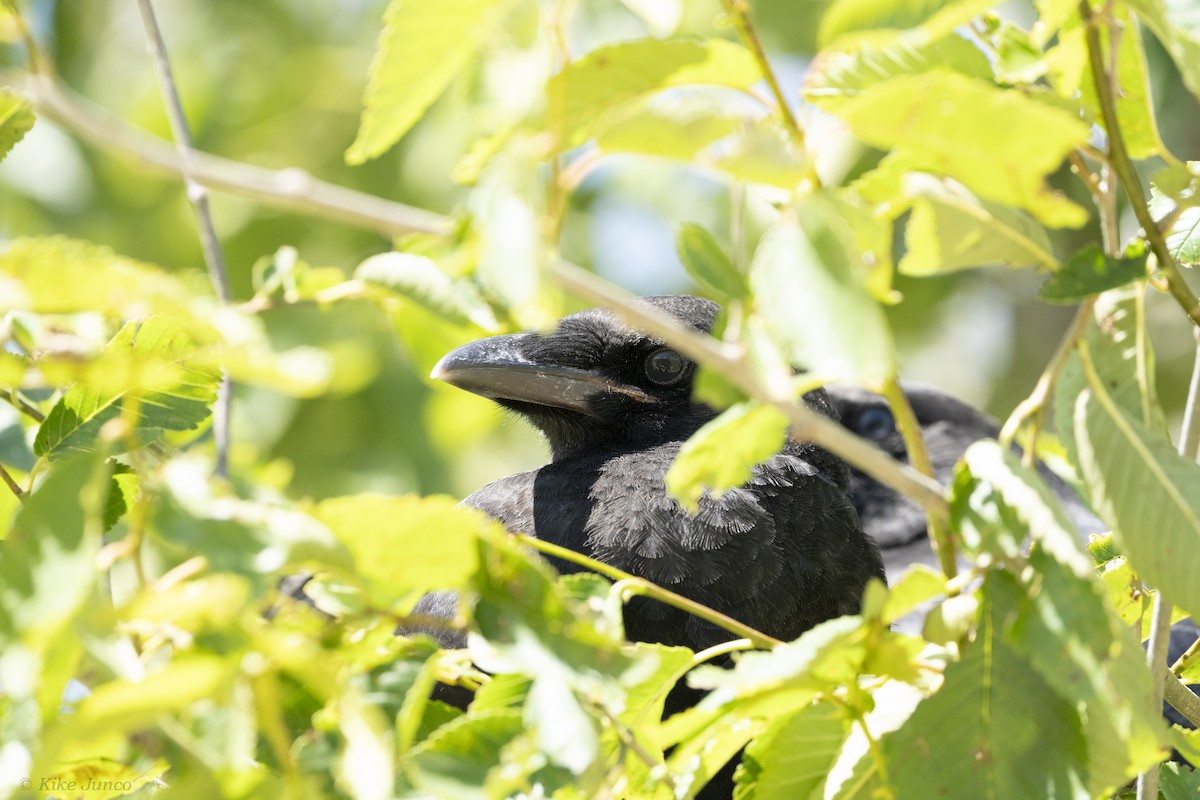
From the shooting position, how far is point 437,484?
5.77 m

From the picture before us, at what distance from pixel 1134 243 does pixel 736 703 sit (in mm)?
595

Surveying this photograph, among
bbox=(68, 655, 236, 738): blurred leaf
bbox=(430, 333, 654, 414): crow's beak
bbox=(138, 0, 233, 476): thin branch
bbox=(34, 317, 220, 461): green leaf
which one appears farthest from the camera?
bbox=(430, 333, 654, 414): crow's beak

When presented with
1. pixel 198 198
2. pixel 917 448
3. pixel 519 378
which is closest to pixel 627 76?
pixel 917 448

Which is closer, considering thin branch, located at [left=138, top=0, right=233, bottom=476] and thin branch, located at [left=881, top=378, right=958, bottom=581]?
thin branch, located at [left=881, top=378, right=958, bottom=581]

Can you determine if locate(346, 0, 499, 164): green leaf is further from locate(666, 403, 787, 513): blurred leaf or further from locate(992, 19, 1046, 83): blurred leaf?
locate(992, 19, 1046, 83): blurred leaf

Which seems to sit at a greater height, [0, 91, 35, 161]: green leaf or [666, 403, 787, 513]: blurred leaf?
[0, 91, 35, 161]: green leaf

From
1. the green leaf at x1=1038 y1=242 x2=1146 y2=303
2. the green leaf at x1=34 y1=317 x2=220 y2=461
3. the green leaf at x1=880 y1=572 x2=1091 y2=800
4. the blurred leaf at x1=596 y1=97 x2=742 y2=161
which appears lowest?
the green leaf at x1=880 y1=572 x2=1091 y2=800

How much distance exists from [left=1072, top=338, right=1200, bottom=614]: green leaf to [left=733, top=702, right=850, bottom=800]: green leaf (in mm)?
300

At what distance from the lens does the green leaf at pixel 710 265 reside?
3.79 feet

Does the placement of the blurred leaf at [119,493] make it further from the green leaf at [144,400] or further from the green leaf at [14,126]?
the green leaf at [14,126]

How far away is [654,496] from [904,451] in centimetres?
247

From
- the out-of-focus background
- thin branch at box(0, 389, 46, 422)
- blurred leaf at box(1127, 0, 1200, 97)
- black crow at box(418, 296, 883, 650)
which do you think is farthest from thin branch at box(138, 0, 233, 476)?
the out-of-focus background

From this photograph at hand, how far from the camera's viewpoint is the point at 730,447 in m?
1.14

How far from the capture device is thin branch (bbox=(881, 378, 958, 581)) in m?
1.22
